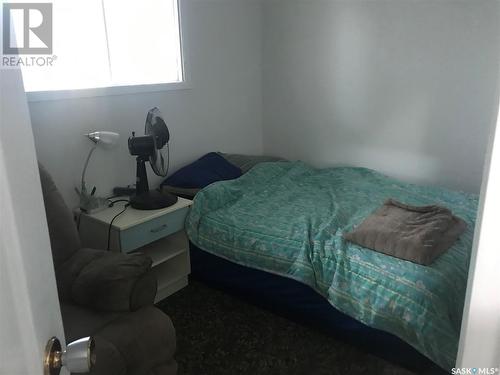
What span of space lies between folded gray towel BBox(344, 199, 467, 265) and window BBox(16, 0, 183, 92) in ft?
5.91

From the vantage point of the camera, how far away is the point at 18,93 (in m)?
0.56

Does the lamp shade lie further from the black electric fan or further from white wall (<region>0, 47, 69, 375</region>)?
white wall (<region>0, 47, 69, 375</region>)

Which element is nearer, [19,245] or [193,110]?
[19,245]

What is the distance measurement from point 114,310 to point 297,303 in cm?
97

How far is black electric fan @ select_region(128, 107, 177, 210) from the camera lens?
2.33 m

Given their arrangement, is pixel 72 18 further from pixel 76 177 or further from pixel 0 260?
pixel 0 260

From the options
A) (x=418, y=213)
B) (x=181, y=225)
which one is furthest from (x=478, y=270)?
(x=181, y=225)

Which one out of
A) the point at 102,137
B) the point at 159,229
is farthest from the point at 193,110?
the point at 159,229

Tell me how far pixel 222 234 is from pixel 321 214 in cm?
62

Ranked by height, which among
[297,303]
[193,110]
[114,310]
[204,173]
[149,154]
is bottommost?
[297,303]

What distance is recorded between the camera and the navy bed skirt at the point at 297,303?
1799mm

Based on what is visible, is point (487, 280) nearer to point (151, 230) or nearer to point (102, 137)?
point (151, 230)

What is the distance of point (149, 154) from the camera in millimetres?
2355

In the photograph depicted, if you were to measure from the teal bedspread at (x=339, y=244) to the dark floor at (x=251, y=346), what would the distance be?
28 centimetres
